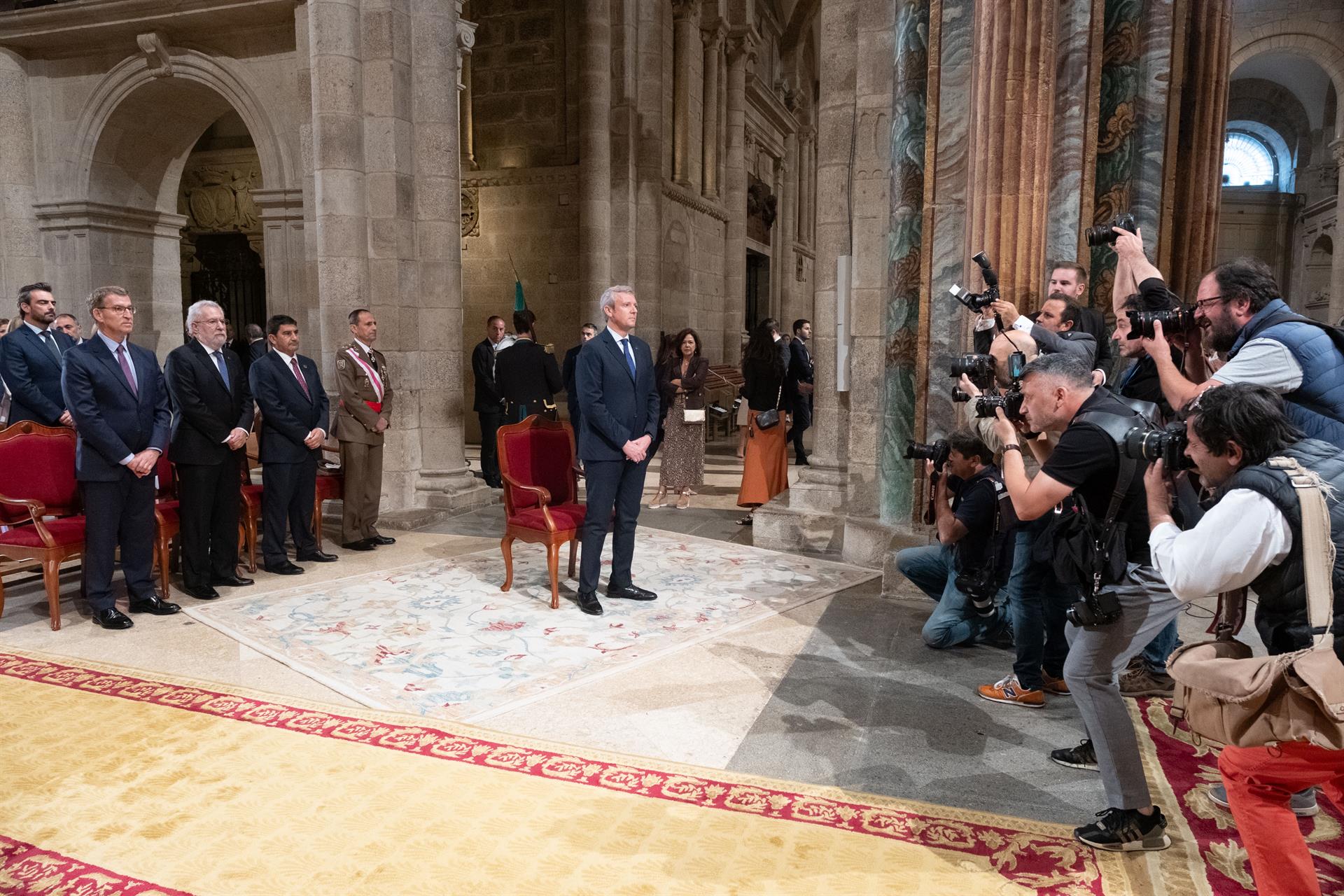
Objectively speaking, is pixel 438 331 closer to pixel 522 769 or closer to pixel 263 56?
pixel 263 56

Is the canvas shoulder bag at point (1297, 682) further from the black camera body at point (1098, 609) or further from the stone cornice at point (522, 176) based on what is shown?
the stone cornice at point (522, 176)

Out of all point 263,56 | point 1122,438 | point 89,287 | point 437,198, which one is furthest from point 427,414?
point 1122,438

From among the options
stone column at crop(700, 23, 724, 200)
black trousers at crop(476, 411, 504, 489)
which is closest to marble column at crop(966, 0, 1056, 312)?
black trousers at crop(476, 411, 504, 489)

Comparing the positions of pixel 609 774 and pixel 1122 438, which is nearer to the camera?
pixel 1122 438

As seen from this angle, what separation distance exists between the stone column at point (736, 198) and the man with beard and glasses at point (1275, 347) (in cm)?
1415

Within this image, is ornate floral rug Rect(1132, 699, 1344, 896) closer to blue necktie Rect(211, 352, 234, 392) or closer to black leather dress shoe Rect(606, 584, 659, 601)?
black leather dress shoe Rect(606, 584, 659, 601)

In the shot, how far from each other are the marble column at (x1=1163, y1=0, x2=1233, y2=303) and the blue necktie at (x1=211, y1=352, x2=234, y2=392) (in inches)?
241

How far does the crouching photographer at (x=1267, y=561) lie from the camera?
2.08 m

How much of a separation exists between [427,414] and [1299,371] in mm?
6785

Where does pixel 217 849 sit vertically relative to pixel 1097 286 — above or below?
below

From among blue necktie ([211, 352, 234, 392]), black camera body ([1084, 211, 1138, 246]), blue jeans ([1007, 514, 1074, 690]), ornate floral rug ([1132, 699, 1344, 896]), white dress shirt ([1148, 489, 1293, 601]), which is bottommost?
ornate floral rug ([1132, 699, 1344, 896])

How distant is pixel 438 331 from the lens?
8.14 metres

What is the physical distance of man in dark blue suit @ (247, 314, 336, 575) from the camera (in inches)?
241

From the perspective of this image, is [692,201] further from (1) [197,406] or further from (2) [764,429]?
(1) [197,406]
